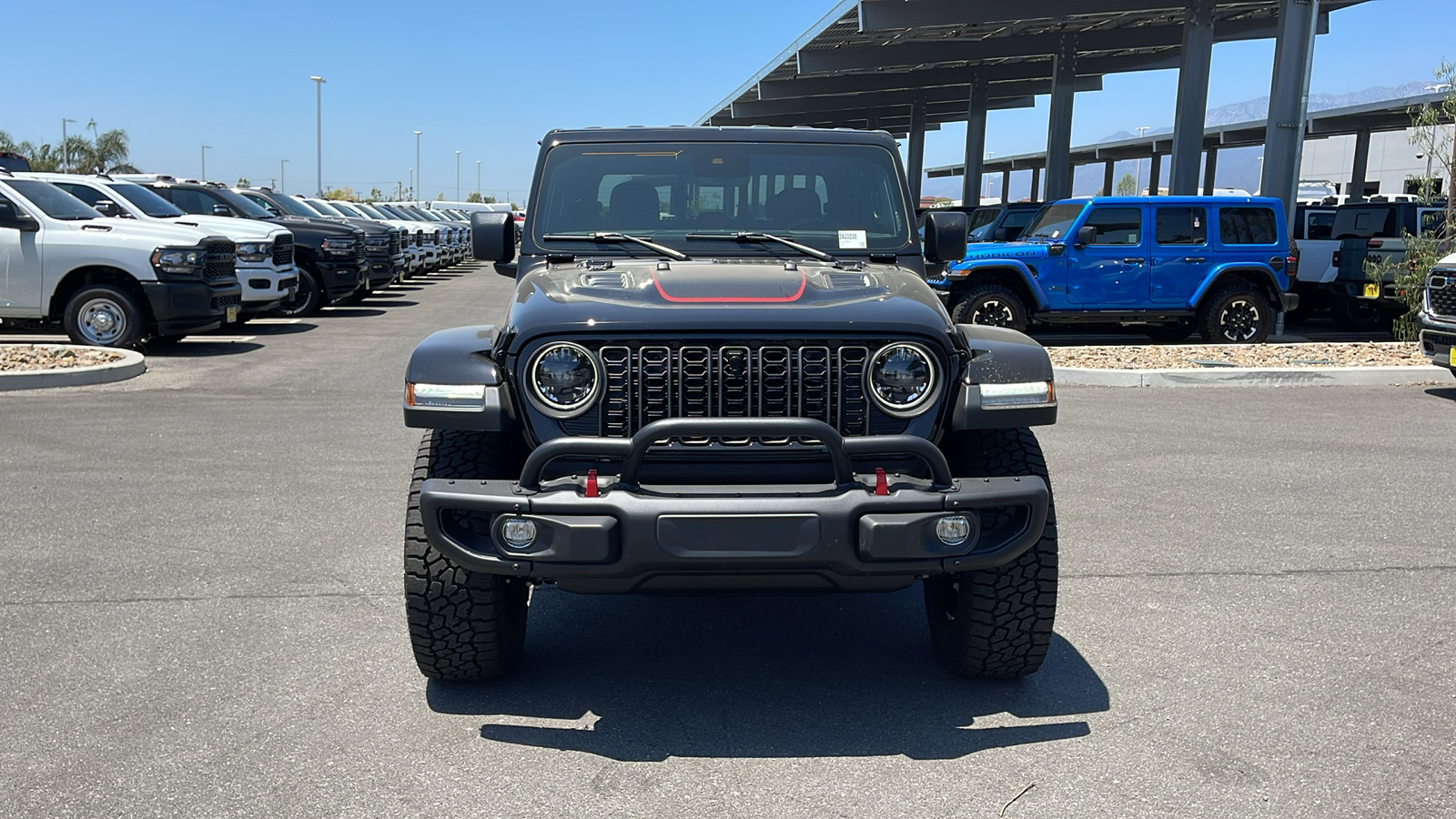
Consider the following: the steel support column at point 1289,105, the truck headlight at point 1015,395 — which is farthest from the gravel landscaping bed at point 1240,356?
the truck headlight at point 1015,395

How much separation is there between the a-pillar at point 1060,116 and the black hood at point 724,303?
28.9 m

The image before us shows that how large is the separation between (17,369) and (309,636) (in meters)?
8.20

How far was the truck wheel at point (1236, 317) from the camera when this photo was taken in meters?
15.6

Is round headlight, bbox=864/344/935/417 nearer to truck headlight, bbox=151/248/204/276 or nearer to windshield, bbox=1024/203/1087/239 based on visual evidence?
truck headlight, bbox=151/248/204/276

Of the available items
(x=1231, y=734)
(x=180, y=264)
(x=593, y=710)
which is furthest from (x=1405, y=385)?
(x=180, y=264)

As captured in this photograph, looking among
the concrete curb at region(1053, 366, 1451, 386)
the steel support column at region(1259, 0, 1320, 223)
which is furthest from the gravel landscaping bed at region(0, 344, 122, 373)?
the steel support column at region(1259, 0, 1320, 223)

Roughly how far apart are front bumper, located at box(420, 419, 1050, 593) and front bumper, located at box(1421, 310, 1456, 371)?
349 inches

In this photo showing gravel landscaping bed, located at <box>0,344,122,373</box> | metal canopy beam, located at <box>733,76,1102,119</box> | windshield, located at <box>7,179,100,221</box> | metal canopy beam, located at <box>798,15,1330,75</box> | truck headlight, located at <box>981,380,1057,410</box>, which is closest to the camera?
truck headlight, located at <box>981,380,1057,410</box>

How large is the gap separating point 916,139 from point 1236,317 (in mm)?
34932

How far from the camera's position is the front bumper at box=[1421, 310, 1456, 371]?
10945 millimetres

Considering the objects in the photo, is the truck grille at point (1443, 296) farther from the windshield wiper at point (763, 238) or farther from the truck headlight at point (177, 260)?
the truck headlight at point (177, 260)

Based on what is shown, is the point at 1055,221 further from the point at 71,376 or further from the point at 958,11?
the point at 958,11

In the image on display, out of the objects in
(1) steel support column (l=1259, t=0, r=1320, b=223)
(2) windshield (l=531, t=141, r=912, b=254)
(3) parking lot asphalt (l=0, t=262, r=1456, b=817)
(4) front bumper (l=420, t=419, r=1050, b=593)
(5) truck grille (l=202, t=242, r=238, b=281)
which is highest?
(1) steel support column (l=1259, t=0, r=1320, b=223)

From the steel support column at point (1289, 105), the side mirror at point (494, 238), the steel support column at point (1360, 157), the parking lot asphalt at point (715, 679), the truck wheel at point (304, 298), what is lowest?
the parking lot asphalt at point (715, 679)
